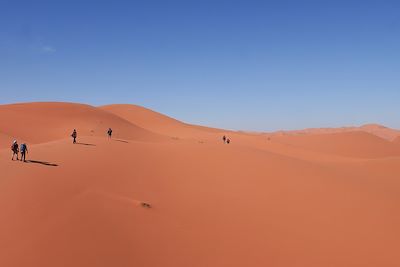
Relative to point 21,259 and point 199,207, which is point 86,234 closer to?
point 21,259

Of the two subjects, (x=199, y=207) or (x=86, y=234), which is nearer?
(x=86, y=234)

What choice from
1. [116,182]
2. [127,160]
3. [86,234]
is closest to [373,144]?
[127,160]

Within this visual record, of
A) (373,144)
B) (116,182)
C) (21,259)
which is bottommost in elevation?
(21,259)

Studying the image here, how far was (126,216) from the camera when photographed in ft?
25.1

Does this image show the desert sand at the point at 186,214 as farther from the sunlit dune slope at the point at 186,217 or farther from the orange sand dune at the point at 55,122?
the orange sand dune at the point at 55,122

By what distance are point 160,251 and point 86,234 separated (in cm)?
146

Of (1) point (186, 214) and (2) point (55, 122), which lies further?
(2) point (55, 122)

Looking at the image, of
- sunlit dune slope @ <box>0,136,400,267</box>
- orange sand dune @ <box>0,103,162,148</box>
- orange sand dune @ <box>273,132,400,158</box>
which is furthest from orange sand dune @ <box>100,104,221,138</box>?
sunlit dune slope @ <box>0,136,400,267</box>

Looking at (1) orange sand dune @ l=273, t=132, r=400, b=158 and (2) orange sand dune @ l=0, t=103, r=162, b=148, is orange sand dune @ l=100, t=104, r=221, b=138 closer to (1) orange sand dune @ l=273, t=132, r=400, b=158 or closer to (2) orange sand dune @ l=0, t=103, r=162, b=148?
(2) orange sand dune @ l=0, t=103, r=162, b=148

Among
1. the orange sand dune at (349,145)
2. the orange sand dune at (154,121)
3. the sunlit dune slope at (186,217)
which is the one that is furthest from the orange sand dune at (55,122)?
the sunlit dune slope at (186,217)

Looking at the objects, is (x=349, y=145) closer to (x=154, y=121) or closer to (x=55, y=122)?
(x=55, y=122)

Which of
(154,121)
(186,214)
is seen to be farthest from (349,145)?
(154,121)

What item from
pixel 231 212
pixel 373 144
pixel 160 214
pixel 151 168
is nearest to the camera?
pixel 160 214

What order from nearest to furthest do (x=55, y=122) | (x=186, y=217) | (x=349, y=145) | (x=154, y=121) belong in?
(x=186, y=217), (x=349, y=145), (x=55, y=122), (x=154, y=121)
